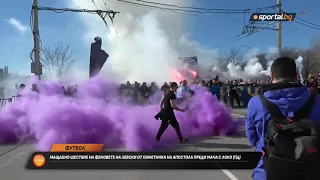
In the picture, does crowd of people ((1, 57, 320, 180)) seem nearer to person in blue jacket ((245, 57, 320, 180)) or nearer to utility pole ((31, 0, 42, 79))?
person in blue jacket ((245, 57, 320, 180))

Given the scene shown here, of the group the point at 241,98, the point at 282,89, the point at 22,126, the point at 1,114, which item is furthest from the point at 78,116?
the point at 241,98

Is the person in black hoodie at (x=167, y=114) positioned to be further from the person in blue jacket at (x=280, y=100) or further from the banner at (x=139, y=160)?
the person in blue jacket at (x=280, y=100)

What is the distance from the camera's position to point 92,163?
5.07 m

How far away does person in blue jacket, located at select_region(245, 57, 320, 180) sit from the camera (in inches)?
80.4

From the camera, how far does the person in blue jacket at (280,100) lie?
2.04 metres

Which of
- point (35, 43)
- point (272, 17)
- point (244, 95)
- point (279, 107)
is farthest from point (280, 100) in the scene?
point (272, 17)

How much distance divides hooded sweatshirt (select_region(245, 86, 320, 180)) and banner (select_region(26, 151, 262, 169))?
107 inches

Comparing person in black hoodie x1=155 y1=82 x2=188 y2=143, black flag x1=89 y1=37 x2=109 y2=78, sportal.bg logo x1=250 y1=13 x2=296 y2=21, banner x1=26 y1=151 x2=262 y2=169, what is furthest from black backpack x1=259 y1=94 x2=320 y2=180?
sportal.bg logo x1=250 y1=13 x2=296 y2=21

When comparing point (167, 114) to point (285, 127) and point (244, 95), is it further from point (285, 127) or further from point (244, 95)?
point (244, 95)

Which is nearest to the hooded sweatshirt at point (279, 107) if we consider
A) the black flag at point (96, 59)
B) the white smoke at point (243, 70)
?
the black flag at point (96, 59)

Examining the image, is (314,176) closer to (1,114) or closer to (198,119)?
(198,119)

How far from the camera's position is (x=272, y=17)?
77.9 ft

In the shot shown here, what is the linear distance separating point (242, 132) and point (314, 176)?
26.7ft

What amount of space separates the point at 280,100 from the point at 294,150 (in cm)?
35
